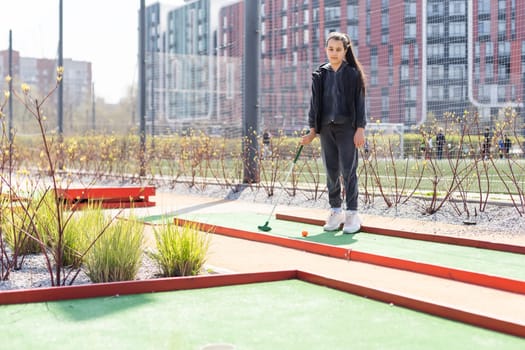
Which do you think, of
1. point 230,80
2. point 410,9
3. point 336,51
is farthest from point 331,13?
point 336,51

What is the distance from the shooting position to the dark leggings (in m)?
6.51

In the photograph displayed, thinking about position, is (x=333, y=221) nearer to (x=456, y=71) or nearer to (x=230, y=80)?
(x=456, y=71)

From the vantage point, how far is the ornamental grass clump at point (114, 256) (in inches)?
161

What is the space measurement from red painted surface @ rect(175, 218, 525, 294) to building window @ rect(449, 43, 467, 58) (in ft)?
16.1

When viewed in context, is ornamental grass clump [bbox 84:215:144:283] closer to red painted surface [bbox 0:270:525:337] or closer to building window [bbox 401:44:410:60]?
red painted surface [bbox 0:270:525:337]

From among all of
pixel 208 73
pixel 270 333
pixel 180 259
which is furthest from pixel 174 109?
pixel 270 333

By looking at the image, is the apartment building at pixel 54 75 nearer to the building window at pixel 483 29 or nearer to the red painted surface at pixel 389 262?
the building window at pixel 483 29

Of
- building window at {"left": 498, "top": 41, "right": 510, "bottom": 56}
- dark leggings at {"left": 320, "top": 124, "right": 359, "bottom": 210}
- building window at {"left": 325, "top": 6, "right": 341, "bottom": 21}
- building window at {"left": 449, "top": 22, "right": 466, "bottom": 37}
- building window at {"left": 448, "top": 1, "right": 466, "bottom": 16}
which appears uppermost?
building window at {"left": 325, "top": 6, "right": 341, "bottom": 21}

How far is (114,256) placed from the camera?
407cm

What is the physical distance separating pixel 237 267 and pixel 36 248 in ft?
5.02

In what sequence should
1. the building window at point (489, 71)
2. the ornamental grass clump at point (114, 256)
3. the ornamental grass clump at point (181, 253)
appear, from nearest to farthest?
the ornamental grass clump at point (114, 256) < the ornamental grass clump at point (181, 253) < the building window at point (489, 71)

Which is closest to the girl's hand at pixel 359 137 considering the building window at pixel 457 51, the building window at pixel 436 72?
the building window at pixel 457 51

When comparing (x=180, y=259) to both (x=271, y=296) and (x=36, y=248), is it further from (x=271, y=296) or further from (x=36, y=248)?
(x=36, y=248)

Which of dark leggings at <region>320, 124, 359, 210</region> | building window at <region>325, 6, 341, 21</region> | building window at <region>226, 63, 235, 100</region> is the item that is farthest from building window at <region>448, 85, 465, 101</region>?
building window at <region>226, 63, 235, 100</region>
